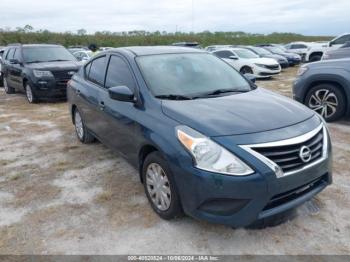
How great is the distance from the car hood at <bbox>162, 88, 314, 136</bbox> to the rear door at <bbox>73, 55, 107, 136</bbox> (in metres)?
1.55

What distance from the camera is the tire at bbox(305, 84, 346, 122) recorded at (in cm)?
633

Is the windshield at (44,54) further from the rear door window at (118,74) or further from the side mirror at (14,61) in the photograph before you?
the rear door window at (118,74)

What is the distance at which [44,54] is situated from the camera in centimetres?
1060

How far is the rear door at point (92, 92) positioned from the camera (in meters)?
4.64

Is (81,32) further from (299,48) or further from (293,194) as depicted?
(293,194)

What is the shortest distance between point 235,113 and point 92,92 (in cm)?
237

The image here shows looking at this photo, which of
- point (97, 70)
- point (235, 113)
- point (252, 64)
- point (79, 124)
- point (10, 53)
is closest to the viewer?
point (235, 113)

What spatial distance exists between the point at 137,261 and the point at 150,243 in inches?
9.6

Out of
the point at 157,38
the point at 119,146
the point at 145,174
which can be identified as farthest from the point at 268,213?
the point at 157,38

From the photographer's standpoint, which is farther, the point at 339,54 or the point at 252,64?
the point at 252,64

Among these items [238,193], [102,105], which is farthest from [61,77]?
[238,193]

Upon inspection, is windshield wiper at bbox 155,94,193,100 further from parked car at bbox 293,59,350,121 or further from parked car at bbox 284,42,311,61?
parked car at bbox 284,42,311,61

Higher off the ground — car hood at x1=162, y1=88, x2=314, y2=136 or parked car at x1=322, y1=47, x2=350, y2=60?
parked car at x1=322, y1=47, x2=350, y2=60

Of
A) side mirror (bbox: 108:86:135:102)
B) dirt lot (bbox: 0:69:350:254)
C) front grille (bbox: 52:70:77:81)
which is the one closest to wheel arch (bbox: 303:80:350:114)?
dirt lot (bbox: 0:69:350:254)
